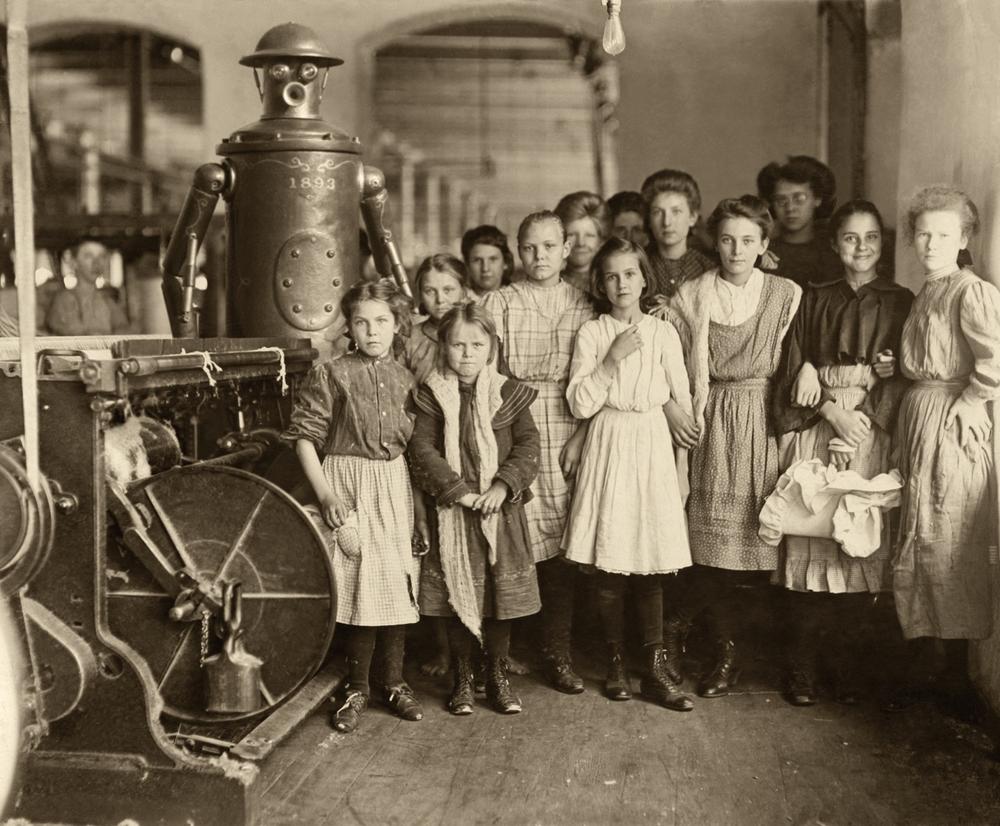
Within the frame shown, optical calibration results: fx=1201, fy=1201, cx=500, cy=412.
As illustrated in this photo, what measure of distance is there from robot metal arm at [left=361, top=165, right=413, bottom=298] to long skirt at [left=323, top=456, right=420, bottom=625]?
122 centimetres

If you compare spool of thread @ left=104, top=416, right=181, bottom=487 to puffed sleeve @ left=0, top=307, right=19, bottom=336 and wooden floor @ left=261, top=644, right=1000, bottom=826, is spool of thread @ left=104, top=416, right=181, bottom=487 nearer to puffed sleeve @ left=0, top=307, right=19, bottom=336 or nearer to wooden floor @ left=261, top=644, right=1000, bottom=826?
wooden floor @ left=261, top=644, right=1000, bottom=826

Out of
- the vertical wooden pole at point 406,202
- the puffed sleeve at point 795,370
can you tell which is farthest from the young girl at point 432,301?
the vertical wooden pole at point 406,202

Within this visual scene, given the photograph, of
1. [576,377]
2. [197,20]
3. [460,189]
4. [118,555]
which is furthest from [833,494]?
[460,189]

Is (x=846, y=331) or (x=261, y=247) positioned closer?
(x=846, y=331)

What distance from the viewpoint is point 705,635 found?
445 centimetres

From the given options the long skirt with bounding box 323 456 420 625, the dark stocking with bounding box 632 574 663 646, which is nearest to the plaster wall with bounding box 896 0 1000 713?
the dark stocking with bounding box 632 574 663 646

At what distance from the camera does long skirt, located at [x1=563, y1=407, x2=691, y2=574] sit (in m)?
3.63

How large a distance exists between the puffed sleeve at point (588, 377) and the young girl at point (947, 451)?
0.91 metres

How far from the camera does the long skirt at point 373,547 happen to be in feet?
11.3

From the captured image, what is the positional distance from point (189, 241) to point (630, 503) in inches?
74.5

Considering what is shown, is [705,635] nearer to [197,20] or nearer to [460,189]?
[197,20]

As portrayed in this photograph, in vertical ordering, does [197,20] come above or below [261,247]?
above

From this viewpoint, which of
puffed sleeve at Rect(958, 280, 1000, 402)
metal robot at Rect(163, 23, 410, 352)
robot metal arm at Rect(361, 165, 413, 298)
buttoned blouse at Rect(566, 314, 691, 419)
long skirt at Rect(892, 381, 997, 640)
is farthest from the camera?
robot metal arm at Rect(361, 165, 413, 298)

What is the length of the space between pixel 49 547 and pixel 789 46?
5.26 meters
